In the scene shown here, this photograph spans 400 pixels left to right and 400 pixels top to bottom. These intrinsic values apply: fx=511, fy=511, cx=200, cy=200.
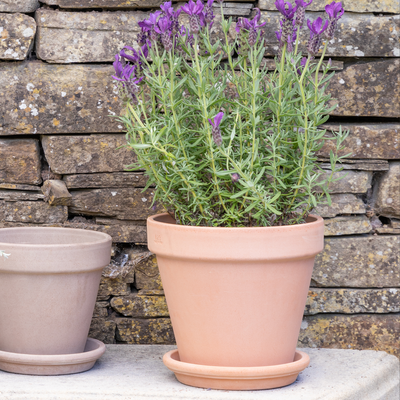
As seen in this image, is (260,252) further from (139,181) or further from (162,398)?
(139,181)

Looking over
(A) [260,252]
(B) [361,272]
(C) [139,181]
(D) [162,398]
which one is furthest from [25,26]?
(B) [361,272]

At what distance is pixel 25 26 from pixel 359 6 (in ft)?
3.89

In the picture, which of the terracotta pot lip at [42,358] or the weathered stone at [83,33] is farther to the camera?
the weathered stone at [83,33]

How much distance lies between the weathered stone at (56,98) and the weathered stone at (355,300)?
945mm

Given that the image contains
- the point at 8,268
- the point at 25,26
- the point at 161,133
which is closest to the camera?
the point at 161,133

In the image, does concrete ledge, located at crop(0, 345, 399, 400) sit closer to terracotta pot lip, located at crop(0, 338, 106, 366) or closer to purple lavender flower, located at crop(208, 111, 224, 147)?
terracotta pot lip, located at crop(0, 338, 106, 366)

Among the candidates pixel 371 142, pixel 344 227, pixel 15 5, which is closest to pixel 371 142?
pixel 371 142

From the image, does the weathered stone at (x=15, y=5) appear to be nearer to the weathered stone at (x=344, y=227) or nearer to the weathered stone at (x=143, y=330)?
the weathered stone at (x=143, y=330)

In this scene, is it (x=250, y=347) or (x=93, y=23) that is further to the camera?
(x=93, y=23)

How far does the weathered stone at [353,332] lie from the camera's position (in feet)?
6.08

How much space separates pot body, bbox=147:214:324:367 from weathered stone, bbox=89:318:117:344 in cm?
52

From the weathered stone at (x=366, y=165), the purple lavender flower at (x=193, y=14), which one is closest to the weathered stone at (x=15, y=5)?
the purple lavender flower at (x=193, y=14)

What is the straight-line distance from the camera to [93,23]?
1827 millimetres

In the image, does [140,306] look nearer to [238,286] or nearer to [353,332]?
[238,286]
